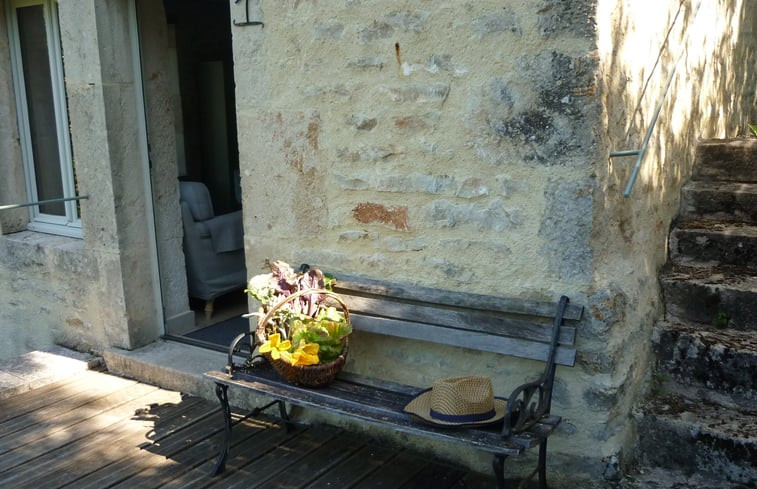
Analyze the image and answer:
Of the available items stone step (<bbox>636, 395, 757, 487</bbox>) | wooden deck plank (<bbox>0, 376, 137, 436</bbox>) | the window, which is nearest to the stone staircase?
stone step (<bbox>636, 395, 757, 487</bbox>)

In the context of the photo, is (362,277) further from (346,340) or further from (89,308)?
(89,308)

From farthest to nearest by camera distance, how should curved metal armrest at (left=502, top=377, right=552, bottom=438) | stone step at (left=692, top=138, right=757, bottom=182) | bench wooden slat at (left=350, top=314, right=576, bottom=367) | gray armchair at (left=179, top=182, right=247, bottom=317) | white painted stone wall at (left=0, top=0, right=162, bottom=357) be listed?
gray armchair at (left=179, top=182, right=247, bottom=317)
white painted stone wall at (left=0, top=0, right=162, bottom=357)
stone step at (left=692, top=138, right=757, bottom=182)
bench wooden slat at (left=350, top=314, right=576, bottom=367)
curved metal armrest at (left=502, top=377, right=552, bottom=438)

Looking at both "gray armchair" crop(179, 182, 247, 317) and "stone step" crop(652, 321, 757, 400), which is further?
"gray armchair" crop(179, 182, 247, 317)

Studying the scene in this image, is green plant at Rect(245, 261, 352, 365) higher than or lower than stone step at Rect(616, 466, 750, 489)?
higher

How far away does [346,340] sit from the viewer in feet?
9.97

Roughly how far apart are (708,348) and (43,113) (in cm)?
418

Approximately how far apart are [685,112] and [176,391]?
3.00 metres

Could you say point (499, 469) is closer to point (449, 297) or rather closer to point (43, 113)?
point (449, 297)

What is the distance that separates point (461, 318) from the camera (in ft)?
9.57

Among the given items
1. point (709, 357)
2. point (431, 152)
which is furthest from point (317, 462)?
point (709, 357)

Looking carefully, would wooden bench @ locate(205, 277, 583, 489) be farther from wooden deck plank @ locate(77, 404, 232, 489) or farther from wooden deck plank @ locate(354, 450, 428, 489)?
wooden deck plank @ locate(354, 450, 428, 489)

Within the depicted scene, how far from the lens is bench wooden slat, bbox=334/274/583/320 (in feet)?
8.99

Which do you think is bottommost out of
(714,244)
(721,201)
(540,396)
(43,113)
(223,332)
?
(223,332)

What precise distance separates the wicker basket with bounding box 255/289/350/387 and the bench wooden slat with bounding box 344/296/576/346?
18 centimetres
